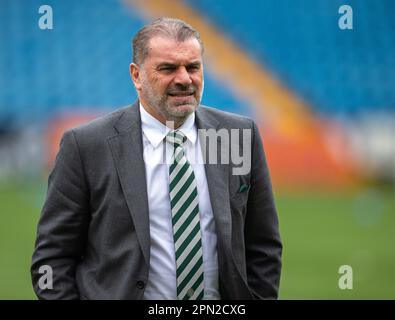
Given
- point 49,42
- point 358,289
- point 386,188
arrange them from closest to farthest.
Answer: point 358,289 → point 386,188 → point 49,42

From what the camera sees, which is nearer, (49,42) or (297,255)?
(297,255)

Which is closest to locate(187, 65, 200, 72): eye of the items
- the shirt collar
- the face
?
the face

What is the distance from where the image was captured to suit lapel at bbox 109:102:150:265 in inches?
83.0

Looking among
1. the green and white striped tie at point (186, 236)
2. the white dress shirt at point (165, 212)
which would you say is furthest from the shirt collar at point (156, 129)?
the green and white striped tie at point (186, 236)

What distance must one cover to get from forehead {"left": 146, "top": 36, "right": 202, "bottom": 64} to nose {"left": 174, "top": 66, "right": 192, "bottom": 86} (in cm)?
2

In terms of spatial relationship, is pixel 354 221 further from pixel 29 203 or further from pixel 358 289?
pixel 29 203

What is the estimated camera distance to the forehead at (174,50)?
2131 millimetres

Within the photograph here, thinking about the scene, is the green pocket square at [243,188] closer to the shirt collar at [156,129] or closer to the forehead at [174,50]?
the shirt collar at [156,129]

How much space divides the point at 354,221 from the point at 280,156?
89.2 inches

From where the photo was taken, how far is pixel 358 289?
6.00 meters

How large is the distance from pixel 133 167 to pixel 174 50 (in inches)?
13.7

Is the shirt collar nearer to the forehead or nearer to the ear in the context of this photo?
the ear

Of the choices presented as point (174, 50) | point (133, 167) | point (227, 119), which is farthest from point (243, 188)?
point (174, 50)

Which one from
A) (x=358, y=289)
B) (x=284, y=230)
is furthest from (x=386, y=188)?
(x=358, y=289)
